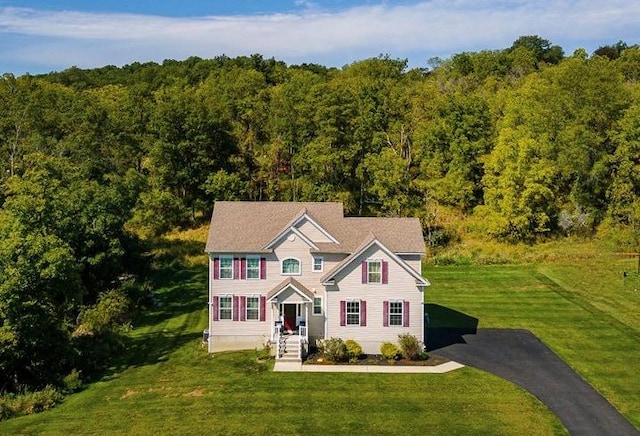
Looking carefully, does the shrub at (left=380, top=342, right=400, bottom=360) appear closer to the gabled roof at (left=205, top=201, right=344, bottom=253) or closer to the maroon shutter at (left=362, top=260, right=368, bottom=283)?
the maroon shutter at (left=362, top=260, right=368, bottom=283)

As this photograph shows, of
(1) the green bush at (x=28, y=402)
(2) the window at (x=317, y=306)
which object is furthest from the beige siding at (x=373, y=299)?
(1) the green bush at (x=28, y=402)

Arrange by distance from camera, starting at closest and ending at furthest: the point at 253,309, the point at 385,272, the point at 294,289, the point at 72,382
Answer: the point at 72,382 < the point at 385,272 < the point at 294,289 < the point at 253,309

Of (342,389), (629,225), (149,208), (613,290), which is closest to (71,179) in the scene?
(149,208)

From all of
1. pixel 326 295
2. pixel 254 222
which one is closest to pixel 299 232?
pixel 254 222

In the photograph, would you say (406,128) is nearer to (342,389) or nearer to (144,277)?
(144,277)

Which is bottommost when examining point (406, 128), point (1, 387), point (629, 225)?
point (1, 387)

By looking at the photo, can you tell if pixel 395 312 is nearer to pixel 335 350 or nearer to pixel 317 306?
pixel 335 350

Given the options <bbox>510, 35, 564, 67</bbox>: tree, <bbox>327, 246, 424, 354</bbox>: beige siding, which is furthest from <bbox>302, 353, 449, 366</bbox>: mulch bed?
<bbox>510, 35, 564, 67</bbox>: tree
